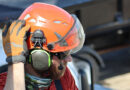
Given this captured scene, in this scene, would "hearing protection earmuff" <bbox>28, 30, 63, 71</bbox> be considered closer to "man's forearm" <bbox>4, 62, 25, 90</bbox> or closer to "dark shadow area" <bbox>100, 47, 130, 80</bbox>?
"man's forearm" <bbox>4, 62, 25, 90</bbox>

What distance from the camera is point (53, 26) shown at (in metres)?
2.23

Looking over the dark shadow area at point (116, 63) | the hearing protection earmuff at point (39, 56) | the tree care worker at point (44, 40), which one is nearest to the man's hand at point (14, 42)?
the tree care worker at point (44, 40)

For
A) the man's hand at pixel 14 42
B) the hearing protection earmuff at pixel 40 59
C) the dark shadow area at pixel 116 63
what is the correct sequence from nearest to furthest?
the man's hand at pixel 14 42, the hearing protection earmuff at pixel 40 59, the dark shadow area at pixel 116 63

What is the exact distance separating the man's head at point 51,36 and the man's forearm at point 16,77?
17 cm

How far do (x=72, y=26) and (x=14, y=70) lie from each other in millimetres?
604

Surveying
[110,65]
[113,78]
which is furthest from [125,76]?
[110,65]

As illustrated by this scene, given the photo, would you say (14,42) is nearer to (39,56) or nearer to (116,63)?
(39,56)

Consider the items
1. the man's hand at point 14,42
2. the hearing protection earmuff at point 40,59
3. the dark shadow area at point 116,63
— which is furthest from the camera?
the dark shadow area at point 116,63

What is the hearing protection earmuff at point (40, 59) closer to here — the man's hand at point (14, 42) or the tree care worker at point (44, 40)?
the tree care worker at point (44, 40)

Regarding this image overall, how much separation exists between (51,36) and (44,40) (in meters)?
0.08

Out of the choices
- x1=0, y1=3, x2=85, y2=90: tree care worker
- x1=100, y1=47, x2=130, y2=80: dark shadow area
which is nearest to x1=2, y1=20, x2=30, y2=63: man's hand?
x1=0, y1=3, x2=85, y2=90: tree care worker

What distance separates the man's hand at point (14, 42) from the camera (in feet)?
6.35

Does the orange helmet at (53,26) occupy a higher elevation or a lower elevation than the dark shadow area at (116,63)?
lower

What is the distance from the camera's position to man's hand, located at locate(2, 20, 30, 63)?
1.94 meters
